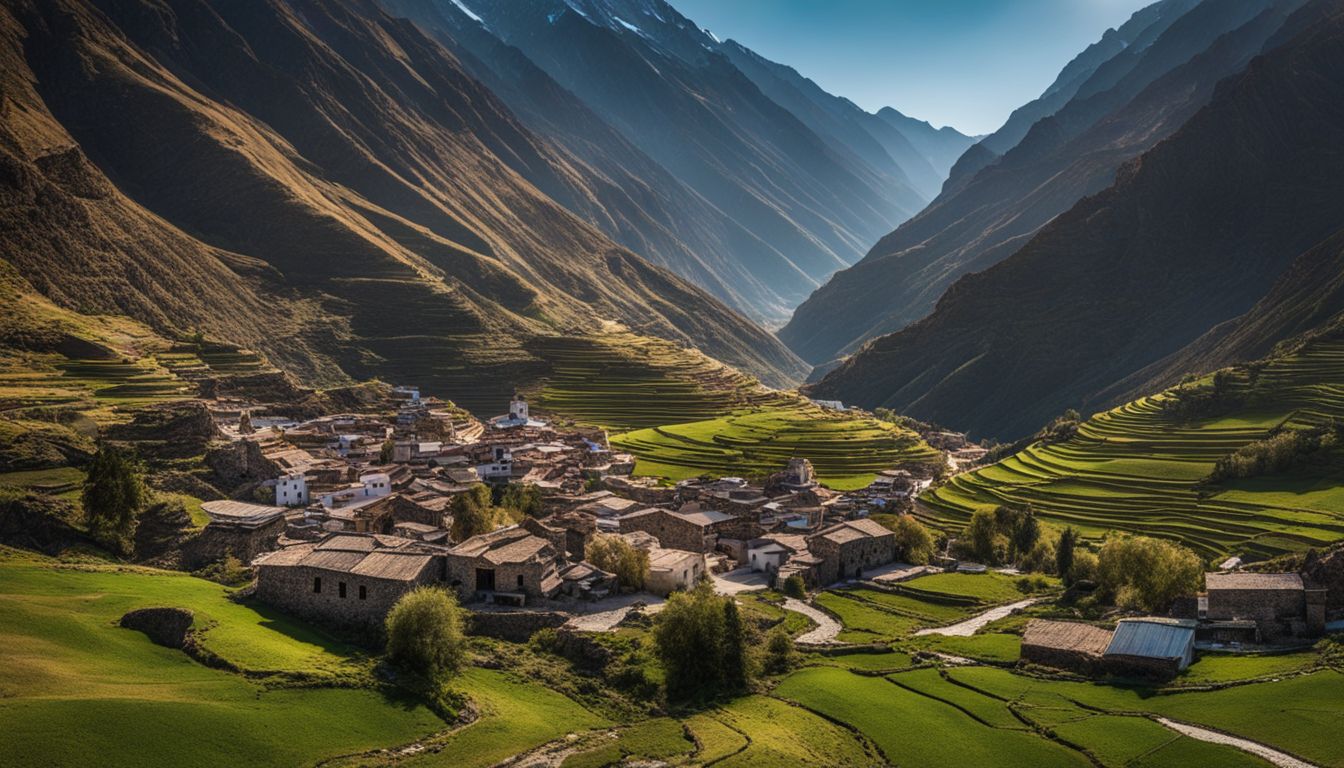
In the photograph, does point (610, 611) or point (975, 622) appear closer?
point (610, 611)

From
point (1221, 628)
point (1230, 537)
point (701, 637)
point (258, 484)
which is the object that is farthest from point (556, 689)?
point (1230, 537)

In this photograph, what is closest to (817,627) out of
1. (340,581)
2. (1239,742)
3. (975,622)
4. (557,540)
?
(975,622)

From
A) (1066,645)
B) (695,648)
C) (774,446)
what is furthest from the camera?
(774,446)

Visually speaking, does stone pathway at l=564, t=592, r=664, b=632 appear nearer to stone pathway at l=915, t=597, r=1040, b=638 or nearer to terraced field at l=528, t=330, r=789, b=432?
stone pathway at l=915, t=597, r=1040, b=638

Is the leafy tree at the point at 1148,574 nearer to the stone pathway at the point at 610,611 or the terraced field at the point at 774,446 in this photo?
the stone pathway at the point at 610,611

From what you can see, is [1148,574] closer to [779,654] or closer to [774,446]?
[779,654]

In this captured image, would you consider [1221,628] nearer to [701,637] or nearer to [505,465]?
[701,637]

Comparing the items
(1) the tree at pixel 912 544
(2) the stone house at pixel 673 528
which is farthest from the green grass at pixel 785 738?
(1) the tree at pixel 912 544
